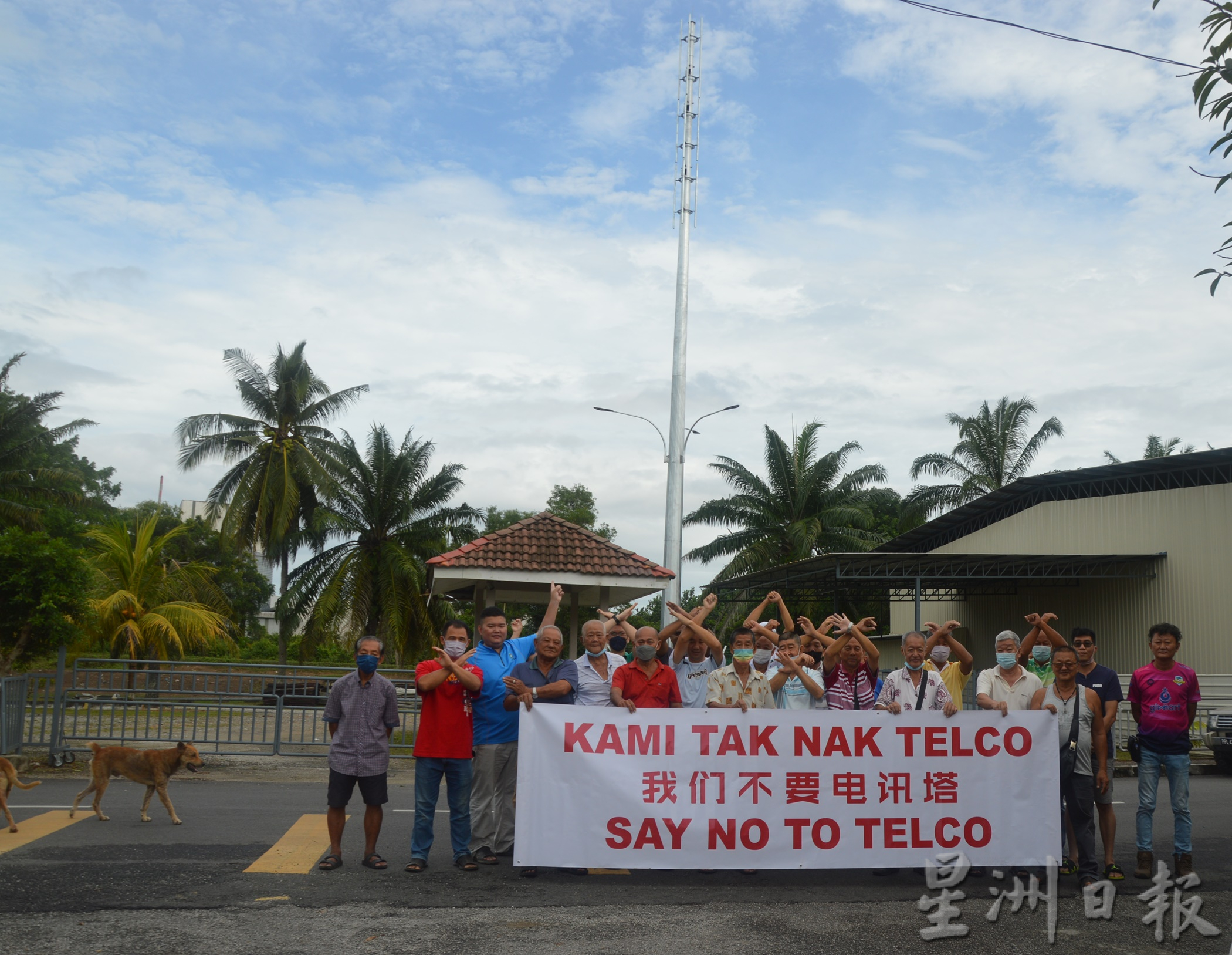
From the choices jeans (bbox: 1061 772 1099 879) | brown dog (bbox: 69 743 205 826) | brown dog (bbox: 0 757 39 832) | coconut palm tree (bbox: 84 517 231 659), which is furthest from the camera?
coconut palm tree (bbox: 84 517 231 659)

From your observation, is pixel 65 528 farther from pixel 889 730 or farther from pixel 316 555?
pixel 889 730

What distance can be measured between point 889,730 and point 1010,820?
3.35 feet

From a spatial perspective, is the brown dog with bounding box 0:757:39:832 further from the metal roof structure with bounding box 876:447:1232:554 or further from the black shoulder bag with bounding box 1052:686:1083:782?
the metal roof structure with bounding box 876:447:1232:554

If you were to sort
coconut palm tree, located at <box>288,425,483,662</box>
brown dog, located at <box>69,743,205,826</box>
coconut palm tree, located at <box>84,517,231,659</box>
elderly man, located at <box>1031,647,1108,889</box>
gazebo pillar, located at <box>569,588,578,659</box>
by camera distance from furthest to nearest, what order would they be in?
1. coconut palm tree, located at <box>288,425,483,662</box>
2. coconut palm tree, located at <box>84,517,231,659</box>
3. gazebo pillar, located at <box>569,588,578,659</box>
4. brown dog, located at <box>69,743,205,826</box>
5. elderly man, located at <box>1031,647,1108,889</box>

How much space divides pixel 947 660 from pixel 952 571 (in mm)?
17851

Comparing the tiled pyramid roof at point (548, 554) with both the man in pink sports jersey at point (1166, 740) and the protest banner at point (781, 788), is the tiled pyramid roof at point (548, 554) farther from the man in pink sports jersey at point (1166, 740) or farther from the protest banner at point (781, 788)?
the man in pink sports jersey at point (1166, 740)

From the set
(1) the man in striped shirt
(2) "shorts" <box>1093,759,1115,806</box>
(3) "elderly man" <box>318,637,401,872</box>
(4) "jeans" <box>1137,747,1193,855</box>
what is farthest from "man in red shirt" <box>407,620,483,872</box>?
(4) "jeans" <box>1137,747,1193,855</box>

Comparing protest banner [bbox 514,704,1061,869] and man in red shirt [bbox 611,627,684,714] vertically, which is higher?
man in red shirt [bbox 611,627,684,714]

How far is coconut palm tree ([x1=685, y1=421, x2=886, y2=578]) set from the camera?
1439 inches

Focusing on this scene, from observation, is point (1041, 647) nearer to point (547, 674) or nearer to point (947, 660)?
point (947, 660)

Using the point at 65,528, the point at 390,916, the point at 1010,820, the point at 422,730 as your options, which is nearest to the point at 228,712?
the point at 422,730

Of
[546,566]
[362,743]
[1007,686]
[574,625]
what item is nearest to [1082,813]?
[1007,686]

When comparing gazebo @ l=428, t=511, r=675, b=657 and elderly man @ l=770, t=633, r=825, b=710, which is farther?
gazebo @ l=428, t=511, r=675, b=657

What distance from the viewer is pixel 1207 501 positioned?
24031mm
